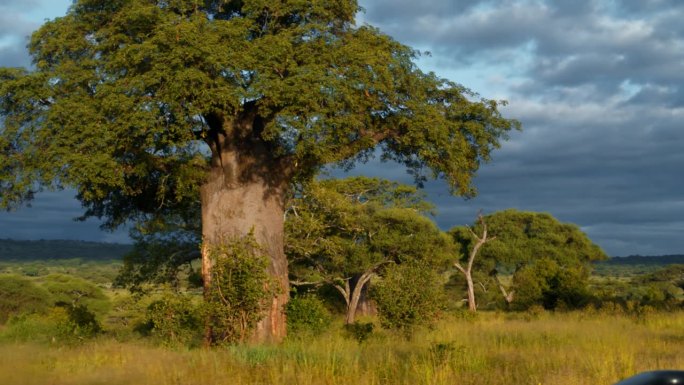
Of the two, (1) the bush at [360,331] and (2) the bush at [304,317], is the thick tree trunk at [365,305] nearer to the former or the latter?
(1) the bush at [360,331]

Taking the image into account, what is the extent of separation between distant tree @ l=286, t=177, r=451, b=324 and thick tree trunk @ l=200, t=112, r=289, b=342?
600 inches

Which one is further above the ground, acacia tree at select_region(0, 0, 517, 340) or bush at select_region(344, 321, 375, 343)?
acacia tree at select_region(0, 0, 517, 340)

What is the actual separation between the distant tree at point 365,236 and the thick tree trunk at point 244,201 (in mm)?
15248

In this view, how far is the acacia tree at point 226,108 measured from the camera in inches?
669

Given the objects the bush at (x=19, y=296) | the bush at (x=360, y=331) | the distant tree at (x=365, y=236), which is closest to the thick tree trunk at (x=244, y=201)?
the bush at (x=360, y=331)

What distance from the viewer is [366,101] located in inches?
741

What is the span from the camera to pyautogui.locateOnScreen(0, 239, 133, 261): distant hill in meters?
176

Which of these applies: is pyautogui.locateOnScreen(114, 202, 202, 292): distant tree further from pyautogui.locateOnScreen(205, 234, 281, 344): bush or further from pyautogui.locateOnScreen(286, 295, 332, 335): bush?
pyautogui.locateOnScreen(205, 234, 281, 344): bush

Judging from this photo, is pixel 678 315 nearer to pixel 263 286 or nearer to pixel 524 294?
pixel 263 286

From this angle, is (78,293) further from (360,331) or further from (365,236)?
(360,331)

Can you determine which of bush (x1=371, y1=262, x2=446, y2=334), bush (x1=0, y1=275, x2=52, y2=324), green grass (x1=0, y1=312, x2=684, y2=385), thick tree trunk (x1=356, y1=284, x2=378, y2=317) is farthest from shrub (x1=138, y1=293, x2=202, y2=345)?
bush (x1=0, y1=275, x2=52, y2=324)

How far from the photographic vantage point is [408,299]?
1827 cm

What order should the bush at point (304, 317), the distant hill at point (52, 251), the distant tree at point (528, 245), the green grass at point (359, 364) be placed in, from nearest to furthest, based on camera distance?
1. the green grass at point (359, 364)
2. the bush at point (304, 317)
3. the distant tree at point (528, 245)
4. the distant hill at point (52, 251)

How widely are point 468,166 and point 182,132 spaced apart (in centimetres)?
845
